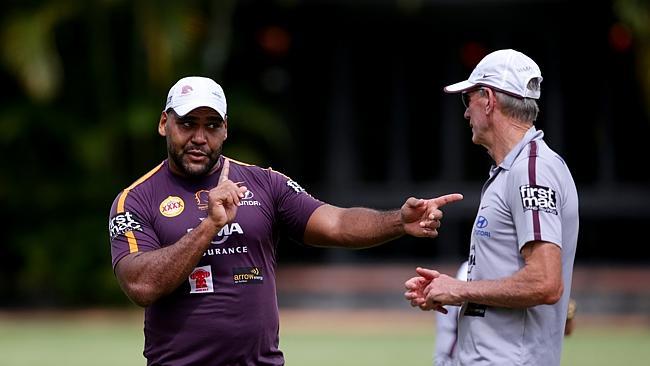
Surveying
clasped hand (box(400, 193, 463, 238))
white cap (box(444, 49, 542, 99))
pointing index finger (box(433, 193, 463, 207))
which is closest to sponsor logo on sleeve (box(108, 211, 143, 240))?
clasped hand (box(400, 193, 463, 238))

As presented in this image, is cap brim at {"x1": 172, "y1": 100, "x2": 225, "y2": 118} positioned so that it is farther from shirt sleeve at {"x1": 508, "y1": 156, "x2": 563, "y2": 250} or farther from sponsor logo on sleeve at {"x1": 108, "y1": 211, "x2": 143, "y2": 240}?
shirt sleeve at {"x1": 508, "y1": 156, "x2": 563, "y2": 250}

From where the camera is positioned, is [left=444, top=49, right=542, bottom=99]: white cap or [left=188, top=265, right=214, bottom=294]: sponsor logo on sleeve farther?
[left=188, top=265, right=214, bottom=294]: sponsor logo on sleeve

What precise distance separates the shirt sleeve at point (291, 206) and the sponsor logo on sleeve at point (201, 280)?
0.59 m

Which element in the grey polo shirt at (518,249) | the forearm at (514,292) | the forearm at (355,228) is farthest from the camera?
the forearm at (355,228)

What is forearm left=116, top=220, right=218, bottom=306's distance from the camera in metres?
6.11

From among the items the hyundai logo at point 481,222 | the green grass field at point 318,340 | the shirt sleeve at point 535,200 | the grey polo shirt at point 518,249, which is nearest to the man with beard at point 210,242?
the hyundai logo at point 481,222

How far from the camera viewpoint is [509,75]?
19.5 feet

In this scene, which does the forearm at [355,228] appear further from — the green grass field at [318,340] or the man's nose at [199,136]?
the green grass field at [318,340]

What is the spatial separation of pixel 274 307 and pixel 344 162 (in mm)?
15295

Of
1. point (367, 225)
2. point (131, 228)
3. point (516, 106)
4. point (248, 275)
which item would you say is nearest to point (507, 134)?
point (516, 106)

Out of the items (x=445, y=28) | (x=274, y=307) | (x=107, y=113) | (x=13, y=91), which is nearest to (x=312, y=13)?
(x=445, y=28)

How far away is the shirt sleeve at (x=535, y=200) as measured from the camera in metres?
5.64

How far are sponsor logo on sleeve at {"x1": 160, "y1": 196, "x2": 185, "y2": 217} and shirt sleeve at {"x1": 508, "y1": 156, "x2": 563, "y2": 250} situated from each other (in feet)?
5.73

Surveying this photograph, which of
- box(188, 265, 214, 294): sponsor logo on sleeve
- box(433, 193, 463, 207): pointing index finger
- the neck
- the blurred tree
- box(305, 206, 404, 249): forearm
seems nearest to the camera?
Answer: the neck
